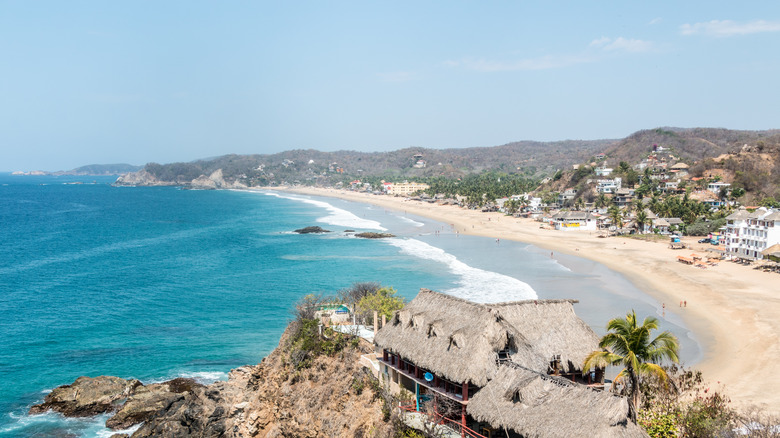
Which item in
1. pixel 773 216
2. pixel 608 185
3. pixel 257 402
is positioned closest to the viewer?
pixel 257 402

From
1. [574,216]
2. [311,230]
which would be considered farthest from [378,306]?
[574,216]

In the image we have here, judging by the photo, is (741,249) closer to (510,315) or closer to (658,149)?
(510,315)

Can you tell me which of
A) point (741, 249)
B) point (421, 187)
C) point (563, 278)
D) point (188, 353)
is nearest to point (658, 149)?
point (421, 187)

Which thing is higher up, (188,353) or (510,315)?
(510,315)

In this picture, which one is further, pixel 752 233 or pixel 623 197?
pixel 623 197

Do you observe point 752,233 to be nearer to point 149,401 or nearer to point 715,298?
point 715,298

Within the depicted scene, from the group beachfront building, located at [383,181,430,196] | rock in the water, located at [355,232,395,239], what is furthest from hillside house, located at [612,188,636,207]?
beachfront building, located at [383,181,430,196]

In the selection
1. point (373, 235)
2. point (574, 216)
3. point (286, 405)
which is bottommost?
point (373, 235)

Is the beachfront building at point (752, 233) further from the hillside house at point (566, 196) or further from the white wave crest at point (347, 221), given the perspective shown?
the hillside house at point (566, 196)
